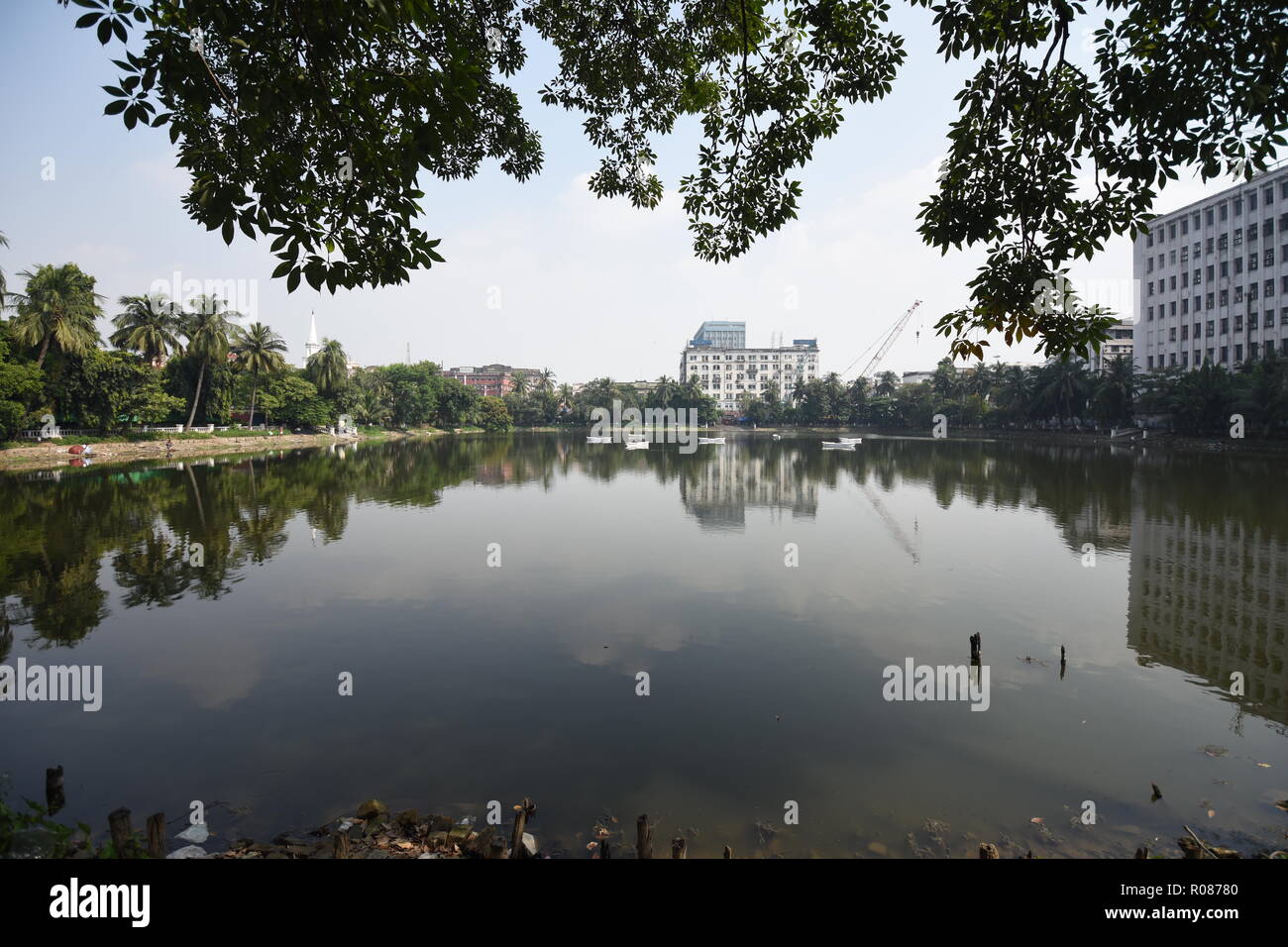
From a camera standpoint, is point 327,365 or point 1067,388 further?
point 327,365

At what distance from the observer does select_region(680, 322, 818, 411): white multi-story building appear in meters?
182

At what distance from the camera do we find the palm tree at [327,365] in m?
78.6

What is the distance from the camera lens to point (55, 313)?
138 ft

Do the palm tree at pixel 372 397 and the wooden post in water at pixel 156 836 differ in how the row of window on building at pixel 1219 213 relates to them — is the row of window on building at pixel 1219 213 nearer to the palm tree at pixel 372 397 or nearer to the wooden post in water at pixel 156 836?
the wooden post in water at pixel 156 836

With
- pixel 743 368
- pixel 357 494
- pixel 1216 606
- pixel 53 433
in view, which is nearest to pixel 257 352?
pixel 53 433

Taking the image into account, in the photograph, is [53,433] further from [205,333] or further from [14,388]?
[205,333]

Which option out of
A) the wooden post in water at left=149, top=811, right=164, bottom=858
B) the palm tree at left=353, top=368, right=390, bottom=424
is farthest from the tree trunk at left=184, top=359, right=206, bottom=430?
the wooden post in water at left=149, top=811, right=164, bottom=858

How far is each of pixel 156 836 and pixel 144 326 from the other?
2520 inches

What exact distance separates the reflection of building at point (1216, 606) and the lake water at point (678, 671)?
0.10 metres

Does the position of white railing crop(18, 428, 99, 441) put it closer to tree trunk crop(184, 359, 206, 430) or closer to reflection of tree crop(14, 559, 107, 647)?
tree trunk crop(184, 359, 206, 430)

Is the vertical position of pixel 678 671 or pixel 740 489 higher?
pixel 740 489

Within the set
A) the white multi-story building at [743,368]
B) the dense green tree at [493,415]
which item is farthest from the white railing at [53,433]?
the white multi-story building at [743,368]
